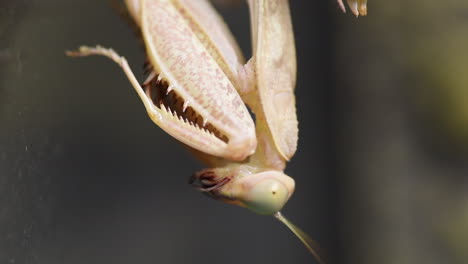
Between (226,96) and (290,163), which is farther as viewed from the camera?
(290,163)

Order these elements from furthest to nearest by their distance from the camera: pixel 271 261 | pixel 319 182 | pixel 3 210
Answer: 1. pixel 319 182
2. pixel 271 261
3. pixel 3 210

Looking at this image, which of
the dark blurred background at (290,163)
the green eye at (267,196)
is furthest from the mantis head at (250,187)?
the dark blurred background at (290,163)

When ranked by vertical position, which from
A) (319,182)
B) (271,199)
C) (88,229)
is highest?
(271,199)

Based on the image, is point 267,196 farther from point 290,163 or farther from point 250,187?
point 290,163

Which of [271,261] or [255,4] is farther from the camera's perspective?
[271,261]

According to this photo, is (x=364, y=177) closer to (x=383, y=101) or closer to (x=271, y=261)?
(x=383, y=101)

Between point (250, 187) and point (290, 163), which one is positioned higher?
point (250, 187)

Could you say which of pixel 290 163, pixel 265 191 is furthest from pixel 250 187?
pixel 290 163

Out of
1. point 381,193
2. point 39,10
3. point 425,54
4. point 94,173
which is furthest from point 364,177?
point 39,10
